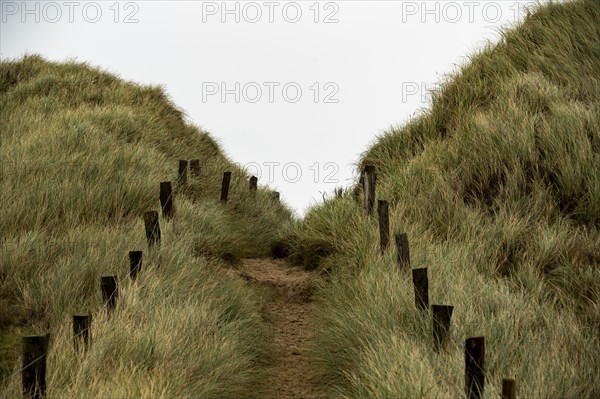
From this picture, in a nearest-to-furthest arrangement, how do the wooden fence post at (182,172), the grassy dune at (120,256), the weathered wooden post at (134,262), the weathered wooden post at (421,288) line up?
1. the grassy dune at (120,256)
2. the weathered wooden post at (421,288)
3. the weathered wooden post at (134,262)
4. the wooden fence post at (182,172)

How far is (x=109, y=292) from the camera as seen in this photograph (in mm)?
6160

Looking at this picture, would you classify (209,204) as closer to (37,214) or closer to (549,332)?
(37,214)

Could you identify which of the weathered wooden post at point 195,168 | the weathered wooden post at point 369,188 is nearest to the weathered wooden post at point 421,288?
the weathered wooden post at point 369,188

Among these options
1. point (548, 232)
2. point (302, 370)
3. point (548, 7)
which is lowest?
point (302, 370)

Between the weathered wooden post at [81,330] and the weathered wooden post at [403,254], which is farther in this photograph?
the weathered wooden post at [403,254]

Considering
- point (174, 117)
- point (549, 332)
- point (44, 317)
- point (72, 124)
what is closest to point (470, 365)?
point (549, 332)

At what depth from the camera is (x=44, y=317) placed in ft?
21.3

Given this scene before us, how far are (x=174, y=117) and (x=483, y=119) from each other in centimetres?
1145

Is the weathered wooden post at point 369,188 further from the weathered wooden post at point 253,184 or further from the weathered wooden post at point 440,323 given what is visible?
the weathered wooden post at point 253,184

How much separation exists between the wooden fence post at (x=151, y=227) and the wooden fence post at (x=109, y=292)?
67.7 inches

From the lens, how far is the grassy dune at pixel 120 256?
206 inches

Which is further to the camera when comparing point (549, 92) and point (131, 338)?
point (549, 92)

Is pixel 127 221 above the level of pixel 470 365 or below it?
above

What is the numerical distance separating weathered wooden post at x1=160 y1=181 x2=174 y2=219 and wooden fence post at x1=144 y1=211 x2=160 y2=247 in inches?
67.6
